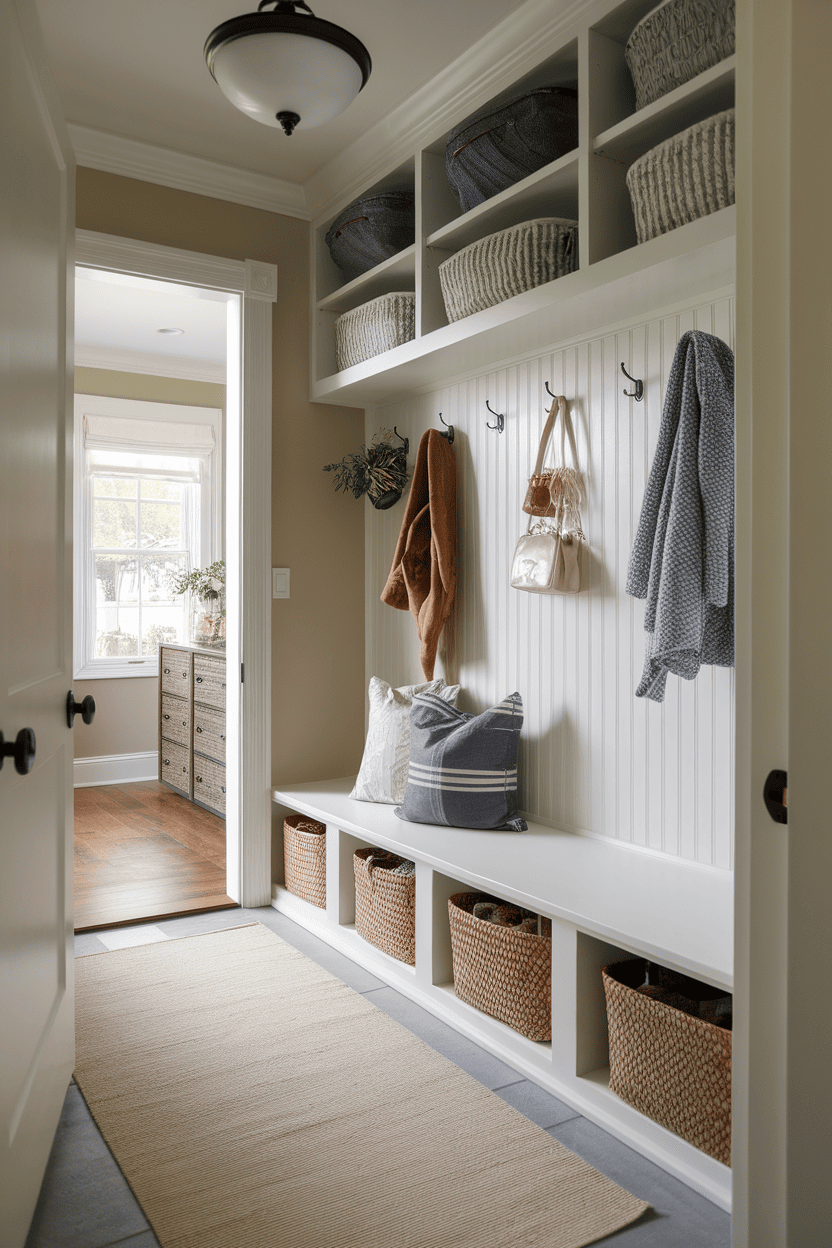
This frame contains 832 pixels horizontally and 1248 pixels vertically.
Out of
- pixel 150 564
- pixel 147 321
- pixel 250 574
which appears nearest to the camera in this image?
pixel 250 574

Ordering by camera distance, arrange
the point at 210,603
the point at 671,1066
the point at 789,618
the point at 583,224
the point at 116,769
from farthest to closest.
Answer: the point at 116,769
the point at 210,603
the point at 583,224
the point at 671,1066
the point at 789,618

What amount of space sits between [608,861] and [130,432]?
14.3 ft

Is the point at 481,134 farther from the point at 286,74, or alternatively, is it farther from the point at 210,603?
the point at 210,603

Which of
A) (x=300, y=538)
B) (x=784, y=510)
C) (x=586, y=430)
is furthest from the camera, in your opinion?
(x=300, y=538)

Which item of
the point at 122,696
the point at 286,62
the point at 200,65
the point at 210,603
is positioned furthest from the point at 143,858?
the point at 286,62

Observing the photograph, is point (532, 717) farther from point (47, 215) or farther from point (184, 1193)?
point (47, 215)

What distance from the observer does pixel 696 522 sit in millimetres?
1991

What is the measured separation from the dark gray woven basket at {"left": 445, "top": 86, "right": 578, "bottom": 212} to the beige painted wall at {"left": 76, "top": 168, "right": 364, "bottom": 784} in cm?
97

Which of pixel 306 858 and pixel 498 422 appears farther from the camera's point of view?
pixel 306 858

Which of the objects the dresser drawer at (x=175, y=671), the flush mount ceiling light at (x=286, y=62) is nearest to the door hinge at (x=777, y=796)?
the flush mount ceiling light at (x=286, y=62)

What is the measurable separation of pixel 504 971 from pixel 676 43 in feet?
6.75

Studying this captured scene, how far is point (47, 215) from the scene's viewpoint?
1697 millimetres

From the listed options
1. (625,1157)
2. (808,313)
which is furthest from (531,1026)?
(808,313)

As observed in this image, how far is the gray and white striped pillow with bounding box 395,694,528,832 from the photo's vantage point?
2.61m
